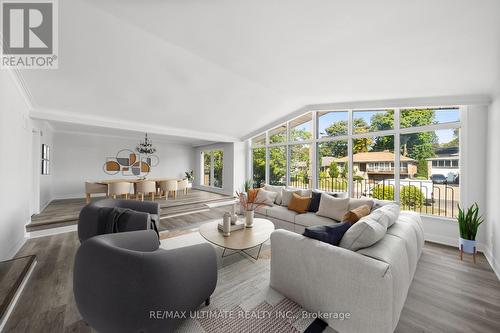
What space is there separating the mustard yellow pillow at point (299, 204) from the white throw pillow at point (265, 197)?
628 mm

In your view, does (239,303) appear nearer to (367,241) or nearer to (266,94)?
(367,241)

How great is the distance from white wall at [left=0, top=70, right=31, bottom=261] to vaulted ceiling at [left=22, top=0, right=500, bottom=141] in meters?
0.49

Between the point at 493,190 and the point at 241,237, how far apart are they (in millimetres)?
3797

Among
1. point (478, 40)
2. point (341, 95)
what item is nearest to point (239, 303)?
point (478, 40)

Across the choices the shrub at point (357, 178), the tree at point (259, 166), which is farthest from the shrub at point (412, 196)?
the tree at point (259, 166)

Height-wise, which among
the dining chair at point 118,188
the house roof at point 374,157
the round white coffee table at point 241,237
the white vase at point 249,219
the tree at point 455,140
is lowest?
the round white coffee table at point 241,237

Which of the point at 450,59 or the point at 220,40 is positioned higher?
the point at 220,40

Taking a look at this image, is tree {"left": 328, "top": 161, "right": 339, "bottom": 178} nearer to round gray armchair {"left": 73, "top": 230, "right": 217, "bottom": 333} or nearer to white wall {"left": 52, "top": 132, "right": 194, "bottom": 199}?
round gray armchair {"left": 73, "top": 230, "right": 217, "bottom": 333}

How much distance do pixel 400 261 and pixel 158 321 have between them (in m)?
1.97

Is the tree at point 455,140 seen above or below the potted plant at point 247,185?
above

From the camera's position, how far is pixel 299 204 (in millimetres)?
3918

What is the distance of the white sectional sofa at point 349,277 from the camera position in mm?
1405

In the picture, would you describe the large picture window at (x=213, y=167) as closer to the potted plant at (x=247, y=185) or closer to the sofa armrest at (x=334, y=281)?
the potted plant at (x=247, y=185)

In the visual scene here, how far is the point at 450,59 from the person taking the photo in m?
2.26
